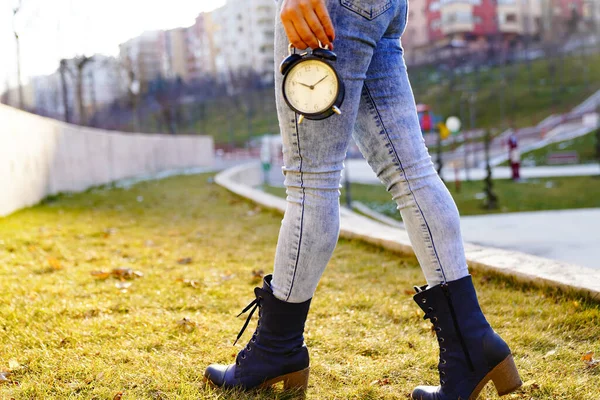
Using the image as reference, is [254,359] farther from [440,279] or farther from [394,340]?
[394,340]

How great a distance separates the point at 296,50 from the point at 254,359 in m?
0.92

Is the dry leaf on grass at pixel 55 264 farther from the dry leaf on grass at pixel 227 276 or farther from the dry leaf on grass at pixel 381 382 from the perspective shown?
the dry leaf on grass at pixel 381 382

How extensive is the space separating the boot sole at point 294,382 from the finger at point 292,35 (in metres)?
0.97

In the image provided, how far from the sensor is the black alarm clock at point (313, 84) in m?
1.63

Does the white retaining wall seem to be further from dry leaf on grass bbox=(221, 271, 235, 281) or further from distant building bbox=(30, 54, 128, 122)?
distant building bbox=(30, 54, 128, 122)

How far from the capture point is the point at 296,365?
189cm

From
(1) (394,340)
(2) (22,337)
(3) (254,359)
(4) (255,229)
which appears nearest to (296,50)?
(3) (254,359)

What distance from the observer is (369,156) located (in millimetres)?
1920

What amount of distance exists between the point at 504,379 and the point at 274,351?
0.67 meters

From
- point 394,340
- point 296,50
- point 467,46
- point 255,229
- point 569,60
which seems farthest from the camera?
point 467,46

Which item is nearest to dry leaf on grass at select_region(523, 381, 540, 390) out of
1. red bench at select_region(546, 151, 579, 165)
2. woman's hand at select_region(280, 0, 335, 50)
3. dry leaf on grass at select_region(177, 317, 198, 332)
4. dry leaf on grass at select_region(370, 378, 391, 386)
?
dry leaf on grass at select_region(370, 378, 391, 386)

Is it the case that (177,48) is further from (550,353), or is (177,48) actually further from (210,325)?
(550,353)

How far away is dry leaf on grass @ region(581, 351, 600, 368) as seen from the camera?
2.08 m

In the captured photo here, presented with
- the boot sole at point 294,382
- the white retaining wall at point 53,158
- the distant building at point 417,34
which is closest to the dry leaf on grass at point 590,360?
the boot sole at point 294,382
